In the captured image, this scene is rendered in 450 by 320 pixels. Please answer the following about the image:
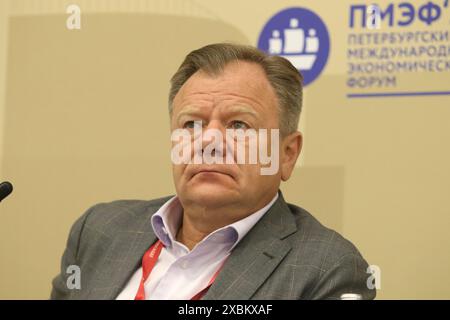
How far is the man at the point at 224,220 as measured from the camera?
169 cm

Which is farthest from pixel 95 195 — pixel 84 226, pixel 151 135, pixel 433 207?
pixel 433 207

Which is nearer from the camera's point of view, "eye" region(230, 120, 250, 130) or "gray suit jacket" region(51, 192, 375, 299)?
"gray suit jacket" region(51, 192, 375, 299)

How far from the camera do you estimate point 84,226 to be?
203 cm

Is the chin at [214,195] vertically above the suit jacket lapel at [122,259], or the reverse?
the chin at [214,195]

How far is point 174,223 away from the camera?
1979 mm

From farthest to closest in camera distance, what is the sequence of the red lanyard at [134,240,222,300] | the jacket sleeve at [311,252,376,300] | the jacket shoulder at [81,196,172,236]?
the jacket shoulder at [81,196,172,236] → the red lanyard at [134,240,222,300] → the jacket sleeve at [311,252,376,300]

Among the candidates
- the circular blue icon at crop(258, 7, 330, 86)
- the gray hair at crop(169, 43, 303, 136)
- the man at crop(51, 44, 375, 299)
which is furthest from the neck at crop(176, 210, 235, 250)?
the circular blue icon at crop(258, 7, 330, 86)

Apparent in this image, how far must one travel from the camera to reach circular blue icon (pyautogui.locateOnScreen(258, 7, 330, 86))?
224cm

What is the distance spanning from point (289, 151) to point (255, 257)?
0.38 meters

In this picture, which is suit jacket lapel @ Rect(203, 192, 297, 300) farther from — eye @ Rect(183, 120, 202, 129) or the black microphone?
the black microphone

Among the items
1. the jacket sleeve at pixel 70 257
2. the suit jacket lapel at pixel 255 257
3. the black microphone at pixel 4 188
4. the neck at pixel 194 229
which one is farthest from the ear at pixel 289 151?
the black microphone at pixel 4 188

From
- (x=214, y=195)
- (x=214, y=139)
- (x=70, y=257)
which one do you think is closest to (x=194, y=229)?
(x=214, y=195)

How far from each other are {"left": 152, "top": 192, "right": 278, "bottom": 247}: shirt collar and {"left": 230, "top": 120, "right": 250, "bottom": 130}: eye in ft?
0.74

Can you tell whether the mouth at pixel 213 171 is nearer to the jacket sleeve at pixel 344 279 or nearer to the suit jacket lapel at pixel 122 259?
the suit jacket lapel at pixel 122 259
